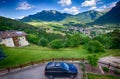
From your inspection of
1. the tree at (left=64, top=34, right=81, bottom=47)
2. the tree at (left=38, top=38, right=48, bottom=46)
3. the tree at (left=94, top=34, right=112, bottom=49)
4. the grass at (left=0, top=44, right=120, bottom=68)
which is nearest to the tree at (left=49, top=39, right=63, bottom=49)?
the grass at (left=0, top=44, right=120, bottom=68)

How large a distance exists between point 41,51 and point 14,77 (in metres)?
4.52

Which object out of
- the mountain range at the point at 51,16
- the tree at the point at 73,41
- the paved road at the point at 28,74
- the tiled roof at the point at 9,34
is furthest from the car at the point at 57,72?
the mountain range at the point at 51,16

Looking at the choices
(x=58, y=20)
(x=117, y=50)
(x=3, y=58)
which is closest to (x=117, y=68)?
(x=117, y=50)

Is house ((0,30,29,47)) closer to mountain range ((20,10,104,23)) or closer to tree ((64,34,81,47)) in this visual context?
mountain range ((20,10,104,23))

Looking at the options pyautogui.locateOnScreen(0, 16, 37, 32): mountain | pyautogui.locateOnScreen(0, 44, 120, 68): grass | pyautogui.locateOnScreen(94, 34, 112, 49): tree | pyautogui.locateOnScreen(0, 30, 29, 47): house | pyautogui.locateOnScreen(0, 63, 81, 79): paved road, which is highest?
pyautogui.locateOnScreen(0, 16, 37, 32): mountain

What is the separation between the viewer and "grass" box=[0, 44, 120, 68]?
15211 millimetres

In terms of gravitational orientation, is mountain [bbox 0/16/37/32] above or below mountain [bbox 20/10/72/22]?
below

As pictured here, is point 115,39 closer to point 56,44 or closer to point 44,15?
point 56,44

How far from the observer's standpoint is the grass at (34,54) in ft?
49.9

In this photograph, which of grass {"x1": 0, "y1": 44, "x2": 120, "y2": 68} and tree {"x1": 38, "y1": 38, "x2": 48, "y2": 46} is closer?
grass {"x1": 0, "y1": 44, "x2": 120, "y2": 68}

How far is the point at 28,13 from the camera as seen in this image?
1750 cm

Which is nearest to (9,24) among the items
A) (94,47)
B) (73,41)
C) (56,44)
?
(56,44)

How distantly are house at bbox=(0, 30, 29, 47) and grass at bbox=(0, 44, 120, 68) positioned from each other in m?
0.45

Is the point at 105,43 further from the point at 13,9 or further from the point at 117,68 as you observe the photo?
the point at 13,9
